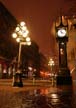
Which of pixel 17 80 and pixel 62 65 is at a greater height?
pixel 62 65

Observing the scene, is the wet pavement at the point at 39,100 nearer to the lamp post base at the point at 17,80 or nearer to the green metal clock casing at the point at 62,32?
the lamp post base at the point at 17,80

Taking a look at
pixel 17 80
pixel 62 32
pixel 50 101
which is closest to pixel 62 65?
pixel 62 32

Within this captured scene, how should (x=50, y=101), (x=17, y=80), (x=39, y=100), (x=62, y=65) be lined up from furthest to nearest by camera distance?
(x=62, y=65), (x=17, y=80), (x=39, y=100), (x=50, y=101)

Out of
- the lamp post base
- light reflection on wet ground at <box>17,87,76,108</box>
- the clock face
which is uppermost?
the clock face

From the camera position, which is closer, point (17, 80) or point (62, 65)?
point (17, 80)

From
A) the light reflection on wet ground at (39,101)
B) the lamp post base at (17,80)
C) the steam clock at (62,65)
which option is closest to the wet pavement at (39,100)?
the light reflection on wet ground at (39,101)

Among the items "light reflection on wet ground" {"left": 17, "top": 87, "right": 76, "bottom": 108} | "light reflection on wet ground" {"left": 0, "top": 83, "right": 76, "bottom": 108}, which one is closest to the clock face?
"light reflection on wet ground" {"left": 0, "top": 83, "right": 76, "bottom": 108}

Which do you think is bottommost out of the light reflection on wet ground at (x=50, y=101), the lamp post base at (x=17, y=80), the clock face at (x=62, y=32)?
the light reflection on wet ground at (x=50, y=101)

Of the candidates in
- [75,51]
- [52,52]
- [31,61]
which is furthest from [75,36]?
[52,52]

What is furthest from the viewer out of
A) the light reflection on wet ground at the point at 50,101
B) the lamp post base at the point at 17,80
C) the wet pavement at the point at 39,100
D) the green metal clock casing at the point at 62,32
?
the green metal clock casing at the point at 62,32

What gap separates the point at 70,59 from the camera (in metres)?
84.9

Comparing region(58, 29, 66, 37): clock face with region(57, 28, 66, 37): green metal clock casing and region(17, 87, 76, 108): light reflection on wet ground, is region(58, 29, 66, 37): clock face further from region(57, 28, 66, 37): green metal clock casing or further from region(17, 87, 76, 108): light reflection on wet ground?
region(17, 87, 76, 108): light reflection on wet ground

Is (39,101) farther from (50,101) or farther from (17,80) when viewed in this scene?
(17,80)

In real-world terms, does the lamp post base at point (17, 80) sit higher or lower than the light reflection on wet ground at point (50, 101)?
higher
